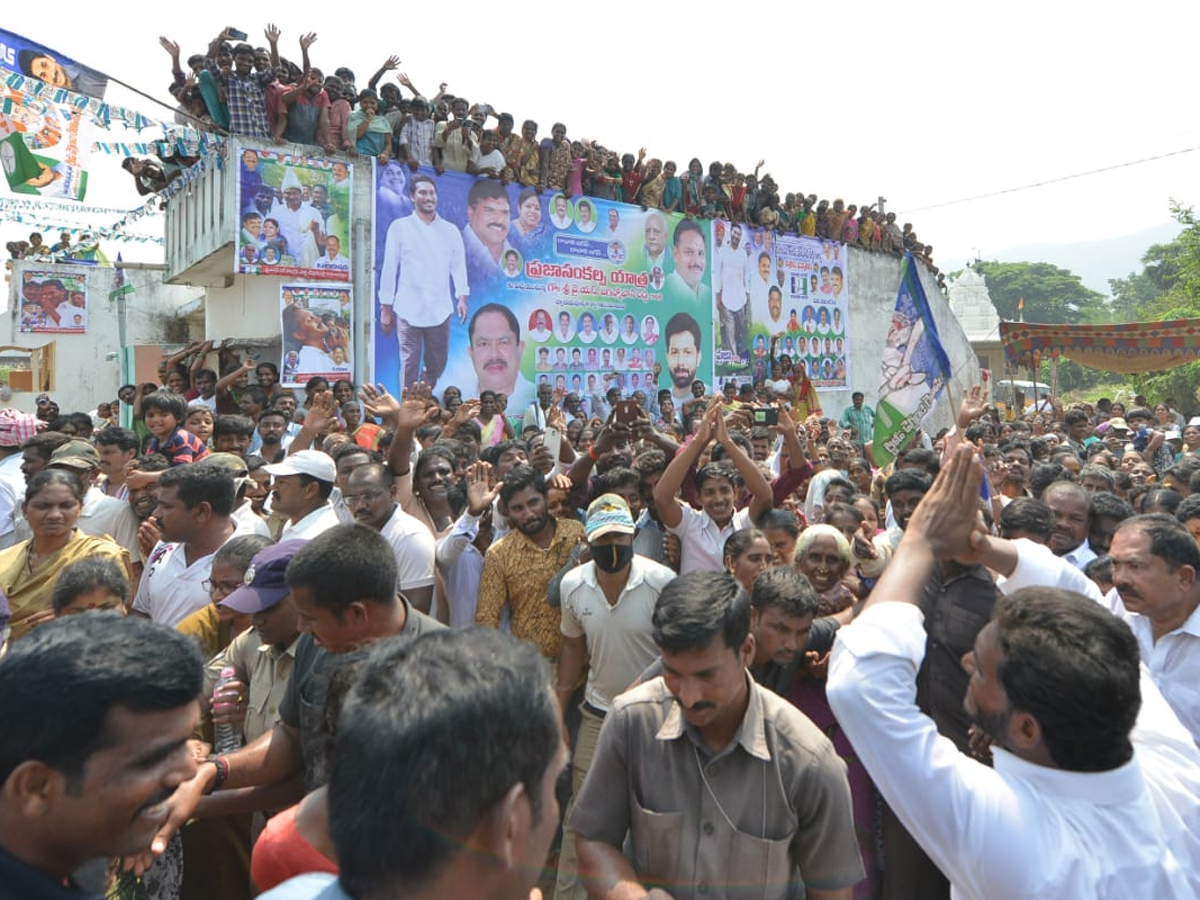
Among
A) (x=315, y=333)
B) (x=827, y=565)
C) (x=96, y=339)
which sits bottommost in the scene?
(x=827, y=565)

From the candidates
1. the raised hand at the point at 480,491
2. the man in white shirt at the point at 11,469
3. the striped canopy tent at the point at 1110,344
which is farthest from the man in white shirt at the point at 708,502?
the striped canopy tent at the point at 1110,344

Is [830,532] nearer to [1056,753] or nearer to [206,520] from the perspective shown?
[1056,753]

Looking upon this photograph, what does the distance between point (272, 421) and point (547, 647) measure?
4057mm

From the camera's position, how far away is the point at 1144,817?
1.39 m

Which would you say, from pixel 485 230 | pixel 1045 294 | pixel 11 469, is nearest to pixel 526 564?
pixel 11 469

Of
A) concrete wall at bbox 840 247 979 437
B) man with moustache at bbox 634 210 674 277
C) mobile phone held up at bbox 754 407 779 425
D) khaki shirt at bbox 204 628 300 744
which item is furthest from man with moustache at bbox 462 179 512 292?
khaki shirt at bbox 204 628 300 744

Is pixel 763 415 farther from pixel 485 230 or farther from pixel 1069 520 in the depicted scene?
pixel 485 230

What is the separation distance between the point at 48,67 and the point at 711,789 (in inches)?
409

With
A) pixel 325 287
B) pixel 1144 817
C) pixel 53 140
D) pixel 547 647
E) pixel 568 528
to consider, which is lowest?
pixel 547 647

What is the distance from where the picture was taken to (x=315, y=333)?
36.6 feet

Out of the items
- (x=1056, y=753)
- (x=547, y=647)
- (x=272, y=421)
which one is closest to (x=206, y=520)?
(x=547, y=647)

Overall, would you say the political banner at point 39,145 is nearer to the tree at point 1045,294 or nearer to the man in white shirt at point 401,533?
→ the man in white shirt at point 401,533

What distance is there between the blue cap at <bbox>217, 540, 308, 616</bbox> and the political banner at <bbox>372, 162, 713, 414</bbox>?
9423 mm

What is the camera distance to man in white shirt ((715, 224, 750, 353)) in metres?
16.1
